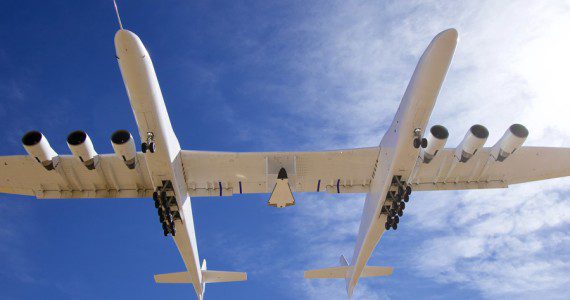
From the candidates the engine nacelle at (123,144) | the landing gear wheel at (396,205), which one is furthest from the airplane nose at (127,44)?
the landing gear wheel at (396,205)

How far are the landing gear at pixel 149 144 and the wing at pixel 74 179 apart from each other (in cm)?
254

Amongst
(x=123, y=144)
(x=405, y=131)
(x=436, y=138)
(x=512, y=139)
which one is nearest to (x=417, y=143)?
(x=405, y=131)

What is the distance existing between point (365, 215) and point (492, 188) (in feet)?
15.5

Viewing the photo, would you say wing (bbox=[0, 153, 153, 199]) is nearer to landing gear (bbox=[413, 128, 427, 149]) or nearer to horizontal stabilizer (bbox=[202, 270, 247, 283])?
horizontal stabilizer (bbox=[202, 270, 247, 283])

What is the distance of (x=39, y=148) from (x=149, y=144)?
3787mm

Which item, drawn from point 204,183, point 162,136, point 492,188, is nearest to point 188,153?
point 204,183

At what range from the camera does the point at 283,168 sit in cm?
1559

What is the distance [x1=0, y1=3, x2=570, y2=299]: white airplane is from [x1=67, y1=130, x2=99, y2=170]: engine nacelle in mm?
29

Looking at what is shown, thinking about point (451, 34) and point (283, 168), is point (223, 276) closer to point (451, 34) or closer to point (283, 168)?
point (283, 168)

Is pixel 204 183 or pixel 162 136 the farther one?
pixel 204 183

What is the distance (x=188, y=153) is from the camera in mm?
15414

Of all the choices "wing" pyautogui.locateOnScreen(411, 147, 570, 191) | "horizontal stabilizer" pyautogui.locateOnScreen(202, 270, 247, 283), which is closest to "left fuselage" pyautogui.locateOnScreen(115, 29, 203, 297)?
"horizontal stabilizer" pyautogui.locateOnScreen(202, 270, 247, 283)

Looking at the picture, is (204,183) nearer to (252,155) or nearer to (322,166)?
(252,155)

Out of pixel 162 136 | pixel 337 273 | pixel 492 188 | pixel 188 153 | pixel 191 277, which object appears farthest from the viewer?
pixel 337 273
